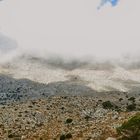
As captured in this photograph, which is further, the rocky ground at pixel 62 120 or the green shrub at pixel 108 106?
the green shrub at pixel 108 106

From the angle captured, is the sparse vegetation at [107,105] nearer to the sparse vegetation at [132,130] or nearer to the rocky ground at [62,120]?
the rocky ground at [62,120]

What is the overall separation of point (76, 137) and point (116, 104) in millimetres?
54414

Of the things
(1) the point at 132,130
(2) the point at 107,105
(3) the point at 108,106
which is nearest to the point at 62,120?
(3) the point at 108,106

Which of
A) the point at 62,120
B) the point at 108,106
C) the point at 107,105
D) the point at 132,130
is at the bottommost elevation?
the point at 132,130

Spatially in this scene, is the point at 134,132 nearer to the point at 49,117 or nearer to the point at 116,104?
the point at 49,117

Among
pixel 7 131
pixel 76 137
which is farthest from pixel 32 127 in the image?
pixel 76 137

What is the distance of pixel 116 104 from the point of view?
12938cm

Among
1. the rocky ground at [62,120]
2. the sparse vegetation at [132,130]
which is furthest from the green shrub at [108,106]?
the sparse vegetation at [132,130]

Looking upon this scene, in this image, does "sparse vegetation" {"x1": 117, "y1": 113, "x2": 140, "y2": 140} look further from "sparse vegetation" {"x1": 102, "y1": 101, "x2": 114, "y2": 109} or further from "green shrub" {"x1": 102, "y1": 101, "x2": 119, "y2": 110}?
"sparse vegetation" {"x1": 102, "y1": 101, "x2": 114, "y2": 109}

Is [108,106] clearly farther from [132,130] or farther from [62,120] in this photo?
[132,130]

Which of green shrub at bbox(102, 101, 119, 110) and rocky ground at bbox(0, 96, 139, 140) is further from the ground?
green shrub at bbox(102, 101, 119, 110)

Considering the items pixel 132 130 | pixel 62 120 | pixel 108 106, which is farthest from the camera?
pixel 108 106

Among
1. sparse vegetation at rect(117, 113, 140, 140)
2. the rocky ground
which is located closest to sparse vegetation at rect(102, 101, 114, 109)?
the rocky ground

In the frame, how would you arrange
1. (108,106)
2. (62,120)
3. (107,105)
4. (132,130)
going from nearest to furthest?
(132,130) → (62,120) → (108,106) → (107,105)
